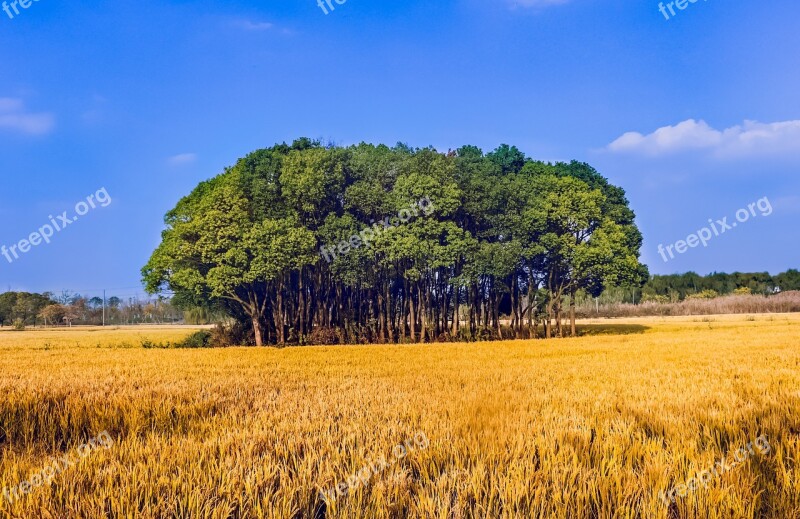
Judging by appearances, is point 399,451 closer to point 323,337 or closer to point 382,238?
point 382,238

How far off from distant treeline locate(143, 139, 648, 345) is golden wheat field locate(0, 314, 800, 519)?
960 inches

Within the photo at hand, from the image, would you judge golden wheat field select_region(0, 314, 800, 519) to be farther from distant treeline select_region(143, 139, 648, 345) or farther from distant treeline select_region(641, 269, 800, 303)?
distant treeline select_region(641, 269, 800, 303)

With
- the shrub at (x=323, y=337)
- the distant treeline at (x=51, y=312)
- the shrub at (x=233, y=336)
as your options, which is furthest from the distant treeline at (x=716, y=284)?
the distant treeline at (x=51, y=312)

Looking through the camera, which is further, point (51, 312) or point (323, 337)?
point (51, 312)

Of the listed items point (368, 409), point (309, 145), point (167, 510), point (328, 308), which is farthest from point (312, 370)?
point (309, 145)

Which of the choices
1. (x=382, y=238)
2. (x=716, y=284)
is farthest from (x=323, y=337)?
(x=716, y=284)

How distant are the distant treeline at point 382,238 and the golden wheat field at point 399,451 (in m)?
24.4

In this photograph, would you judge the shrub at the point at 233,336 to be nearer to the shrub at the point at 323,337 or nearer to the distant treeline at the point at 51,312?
the shrub at the point at 323,337

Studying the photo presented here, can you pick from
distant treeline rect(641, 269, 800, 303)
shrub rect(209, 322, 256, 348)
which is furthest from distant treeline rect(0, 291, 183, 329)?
distant treeline rect(641, 269, 800, 303)

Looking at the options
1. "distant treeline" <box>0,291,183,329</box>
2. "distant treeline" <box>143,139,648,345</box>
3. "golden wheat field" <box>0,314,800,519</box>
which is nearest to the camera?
"golden wheat field" <box>0,314,800,519</box>

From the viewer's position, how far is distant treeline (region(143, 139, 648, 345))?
32.8m

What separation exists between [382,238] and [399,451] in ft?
93.7

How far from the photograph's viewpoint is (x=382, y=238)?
107 ft

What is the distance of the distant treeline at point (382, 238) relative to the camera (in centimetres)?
3278
